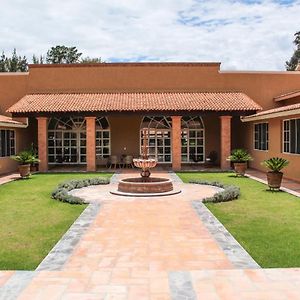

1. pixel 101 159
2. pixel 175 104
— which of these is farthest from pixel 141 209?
pixel 101 159

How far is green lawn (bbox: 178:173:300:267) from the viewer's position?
7270mm

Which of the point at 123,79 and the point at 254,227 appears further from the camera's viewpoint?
the point at 123,79

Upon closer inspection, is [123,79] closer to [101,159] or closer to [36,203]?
[101,159]

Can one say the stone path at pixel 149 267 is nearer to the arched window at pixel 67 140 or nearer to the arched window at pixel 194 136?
the arched window at pixel 194 136

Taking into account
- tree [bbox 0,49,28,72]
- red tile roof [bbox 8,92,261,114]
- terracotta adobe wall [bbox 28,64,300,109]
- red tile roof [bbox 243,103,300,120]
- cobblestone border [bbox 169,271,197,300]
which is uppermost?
tree [bbox 0,49,28,72]

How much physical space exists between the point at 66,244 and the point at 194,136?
2133 cm

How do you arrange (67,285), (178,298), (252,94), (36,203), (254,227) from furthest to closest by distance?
(252,94)
(36,203)
(254,227)
(67,285)
(178,298)

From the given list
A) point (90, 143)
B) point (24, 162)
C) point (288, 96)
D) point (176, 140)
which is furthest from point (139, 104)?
point (288, 96)

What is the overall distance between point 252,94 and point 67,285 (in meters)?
23.3

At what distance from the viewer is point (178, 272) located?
641 centimetres

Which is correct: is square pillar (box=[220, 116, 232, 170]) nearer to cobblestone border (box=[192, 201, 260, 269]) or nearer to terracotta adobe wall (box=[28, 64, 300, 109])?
terracotta adobe wall (box=[28, 64, 300, 109])

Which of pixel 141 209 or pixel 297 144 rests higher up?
pixel 297 144

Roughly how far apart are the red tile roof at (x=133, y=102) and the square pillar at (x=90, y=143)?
0.85m

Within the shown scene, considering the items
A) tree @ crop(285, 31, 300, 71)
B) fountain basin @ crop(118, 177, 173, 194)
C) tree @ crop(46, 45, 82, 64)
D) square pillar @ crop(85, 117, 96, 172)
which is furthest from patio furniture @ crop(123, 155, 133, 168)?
tree @ crop(46, 45, 82, 64)
